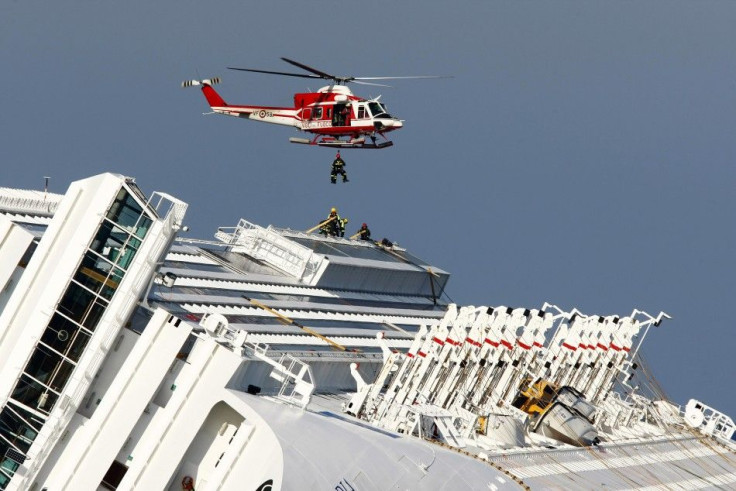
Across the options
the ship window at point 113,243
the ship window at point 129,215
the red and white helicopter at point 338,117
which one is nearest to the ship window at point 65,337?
the ship window at point 113,243

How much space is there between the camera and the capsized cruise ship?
48.2 m

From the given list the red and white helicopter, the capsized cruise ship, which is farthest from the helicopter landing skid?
the capsized cruise ship

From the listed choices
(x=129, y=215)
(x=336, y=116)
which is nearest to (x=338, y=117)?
(x=336, y=116)

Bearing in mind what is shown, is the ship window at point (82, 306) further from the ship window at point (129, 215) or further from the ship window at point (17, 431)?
the ship window at point (17, 431)

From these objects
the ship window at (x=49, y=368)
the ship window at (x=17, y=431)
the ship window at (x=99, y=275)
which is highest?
the ship window at (x=99, y=275)

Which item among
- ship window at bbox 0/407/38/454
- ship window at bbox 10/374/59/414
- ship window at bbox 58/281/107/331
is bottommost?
ship window at bbox 0/407/38/454

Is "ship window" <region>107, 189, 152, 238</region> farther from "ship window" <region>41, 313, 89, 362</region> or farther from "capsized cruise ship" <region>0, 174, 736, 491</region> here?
"ship window" <region>41, 313, 89, 362</region>

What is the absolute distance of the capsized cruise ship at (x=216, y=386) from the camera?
4819 centimetres

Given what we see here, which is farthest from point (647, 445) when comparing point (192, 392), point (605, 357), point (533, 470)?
point (192, 392)

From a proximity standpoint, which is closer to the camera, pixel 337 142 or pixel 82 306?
pixel 82 306

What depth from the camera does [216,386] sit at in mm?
48469

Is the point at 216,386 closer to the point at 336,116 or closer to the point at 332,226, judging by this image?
the point at 332,226

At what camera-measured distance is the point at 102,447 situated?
48.2m

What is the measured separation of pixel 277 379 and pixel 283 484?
842 centimetres
